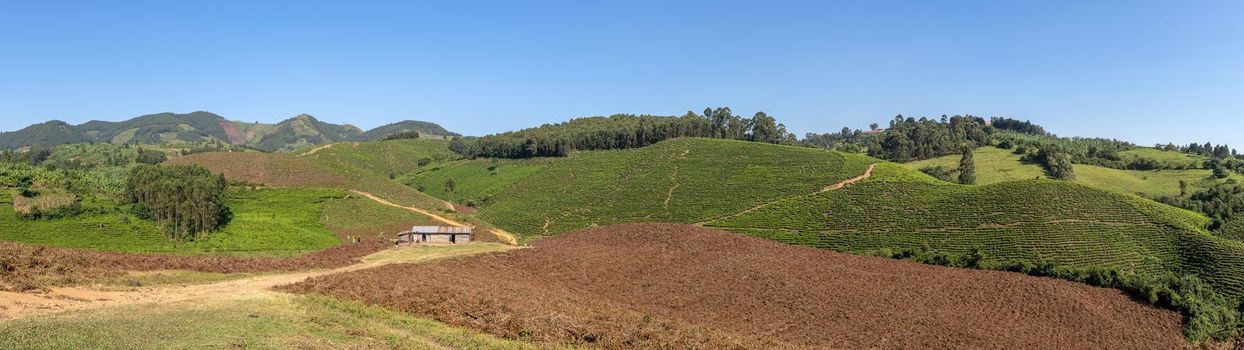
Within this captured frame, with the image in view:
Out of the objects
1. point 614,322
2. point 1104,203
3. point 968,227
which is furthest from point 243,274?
point 1104,203

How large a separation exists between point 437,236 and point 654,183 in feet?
142

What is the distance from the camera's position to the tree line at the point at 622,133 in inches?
4840

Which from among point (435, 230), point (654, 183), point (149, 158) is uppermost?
point (149, 158)

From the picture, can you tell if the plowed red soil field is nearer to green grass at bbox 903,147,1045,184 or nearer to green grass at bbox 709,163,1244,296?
green grass at bbox 709,163,1244,296

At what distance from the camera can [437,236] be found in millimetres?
49406

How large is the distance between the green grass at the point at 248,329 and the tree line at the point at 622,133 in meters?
100

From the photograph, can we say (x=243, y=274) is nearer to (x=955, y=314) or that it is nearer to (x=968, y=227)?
(x=955, y=314)

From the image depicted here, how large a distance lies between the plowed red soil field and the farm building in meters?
7.44

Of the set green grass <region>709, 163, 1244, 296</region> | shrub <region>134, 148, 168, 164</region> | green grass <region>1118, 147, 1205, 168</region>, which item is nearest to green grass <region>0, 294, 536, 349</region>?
green grass <region>709, 163, 1244, 296</region>

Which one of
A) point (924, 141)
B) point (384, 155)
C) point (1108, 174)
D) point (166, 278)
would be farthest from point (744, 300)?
point (384, 155)

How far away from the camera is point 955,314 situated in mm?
34844

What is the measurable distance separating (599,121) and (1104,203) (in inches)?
3979

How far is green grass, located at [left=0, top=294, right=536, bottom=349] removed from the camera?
15.0 meters

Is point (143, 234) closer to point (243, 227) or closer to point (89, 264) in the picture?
point (243, 227)
